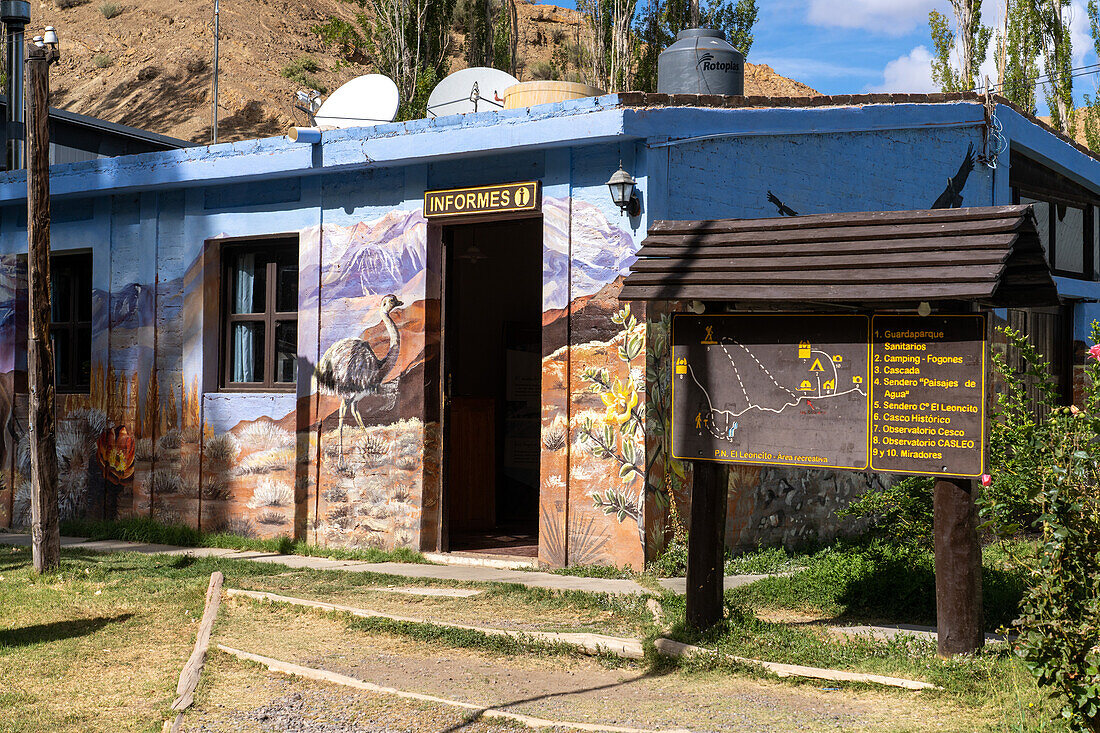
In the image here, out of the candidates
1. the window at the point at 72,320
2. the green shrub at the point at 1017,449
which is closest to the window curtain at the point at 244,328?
the window at the point at 72,320

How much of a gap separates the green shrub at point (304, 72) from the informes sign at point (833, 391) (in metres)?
42.8

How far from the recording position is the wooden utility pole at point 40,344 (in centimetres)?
1003

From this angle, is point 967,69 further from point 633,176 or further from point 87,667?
point 87,667

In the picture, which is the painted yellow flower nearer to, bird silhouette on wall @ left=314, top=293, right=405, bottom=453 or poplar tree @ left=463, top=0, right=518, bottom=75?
bird silhouette on wall @ left=314, top=293, right=405, bottom=453

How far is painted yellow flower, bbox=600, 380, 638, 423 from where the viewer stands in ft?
31.4

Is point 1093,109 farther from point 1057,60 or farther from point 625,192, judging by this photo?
point 625,192

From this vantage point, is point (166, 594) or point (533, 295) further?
point (533, 295)

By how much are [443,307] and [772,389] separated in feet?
16.2

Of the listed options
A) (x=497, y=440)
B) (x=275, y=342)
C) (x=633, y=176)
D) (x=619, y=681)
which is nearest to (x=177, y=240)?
(x=275, y=342)

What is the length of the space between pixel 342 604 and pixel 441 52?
23256 millimetres

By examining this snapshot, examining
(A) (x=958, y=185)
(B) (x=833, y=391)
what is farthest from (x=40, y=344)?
(A) (x=958, y=185)

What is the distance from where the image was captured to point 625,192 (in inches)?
370

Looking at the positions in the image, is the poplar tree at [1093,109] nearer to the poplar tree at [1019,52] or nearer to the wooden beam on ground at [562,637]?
the poplar tree at [1019,52]

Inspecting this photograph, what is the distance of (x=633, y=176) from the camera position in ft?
31.7
